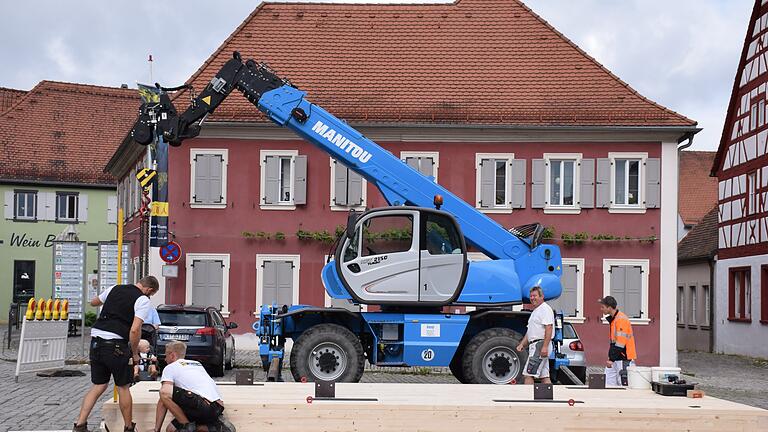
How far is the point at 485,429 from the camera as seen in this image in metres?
9.90

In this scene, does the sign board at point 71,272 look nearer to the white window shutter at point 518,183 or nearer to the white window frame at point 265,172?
the white window frame at point 265,172

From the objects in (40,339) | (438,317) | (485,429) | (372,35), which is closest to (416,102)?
(372,35)

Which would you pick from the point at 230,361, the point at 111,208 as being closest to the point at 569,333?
the point at 230,361

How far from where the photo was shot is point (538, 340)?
15070mm

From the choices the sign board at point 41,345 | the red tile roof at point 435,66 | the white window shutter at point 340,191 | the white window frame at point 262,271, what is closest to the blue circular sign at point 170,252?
the white window frame at point 262,271

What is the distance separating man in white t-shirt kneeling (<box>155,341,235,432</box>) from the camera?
32.5 feet

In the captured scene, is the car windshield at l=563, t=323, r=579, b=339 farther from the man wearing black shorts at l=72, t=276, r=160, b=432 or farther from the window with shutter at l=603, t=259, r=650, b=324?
the man wearing black shorts at l=72, t=276, r=160, b=432

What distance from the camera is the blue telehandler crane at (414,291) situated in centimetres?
1612

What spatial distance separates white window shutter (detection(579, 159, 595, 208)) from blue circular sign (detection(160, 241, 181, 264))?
10920mm

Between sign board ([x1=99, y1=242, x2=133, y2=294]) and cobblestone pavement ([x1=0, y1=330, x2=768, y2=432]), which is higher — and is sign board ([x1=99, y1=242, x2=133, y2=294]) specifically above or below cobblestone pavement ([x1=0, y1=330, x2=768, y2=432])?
above

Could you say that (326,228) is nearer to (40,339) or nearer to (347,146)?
(40,339)

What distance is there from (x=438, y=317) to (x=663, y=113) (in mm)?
16541

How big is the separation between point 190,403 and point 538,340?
6345 mm

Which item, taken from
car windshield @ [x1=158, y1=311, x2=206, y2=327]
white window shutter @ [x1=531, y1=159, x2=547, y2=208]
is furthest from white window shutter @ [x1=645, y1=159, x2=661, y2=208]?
car windshield @ [x1=158, y1=311, x2=206, y2=327]
